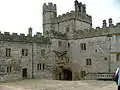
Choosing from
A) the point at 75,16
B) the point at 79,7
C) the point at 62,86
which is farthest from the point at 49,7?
the point at 62,86

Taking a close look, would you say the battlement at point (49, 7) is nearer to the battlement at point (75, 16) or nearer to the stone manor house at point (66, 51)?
the battlement at point (75, 16)

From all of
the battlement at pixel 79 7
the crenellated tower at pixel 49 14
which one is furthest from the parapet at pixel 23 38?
the battlement at pixel 79 7

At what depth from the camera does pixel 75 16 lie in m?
33.1

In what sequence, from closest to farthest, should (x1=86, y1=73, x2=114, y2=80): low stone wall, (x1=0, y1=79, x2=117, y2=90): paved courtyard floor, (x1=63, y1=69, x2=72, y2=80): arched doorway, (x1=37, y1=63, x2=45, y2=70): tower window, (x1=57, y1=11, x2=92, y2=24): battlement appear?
(x1=0, y1=79, x2=117, y2=90): paved courtyard floor → (x1=86, y1=73, x2=114, y2=80): low stone wall → (x1=37, y1=63, x2=45, y2=70): tower window → (x1=63, y1=69, x2=72, y2=80): arched doorway → (x1=57, y1=11, x2=92, y2=24): battlement

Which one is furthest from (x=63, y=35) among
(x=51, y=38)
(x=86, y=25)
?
(x=86, y=25)

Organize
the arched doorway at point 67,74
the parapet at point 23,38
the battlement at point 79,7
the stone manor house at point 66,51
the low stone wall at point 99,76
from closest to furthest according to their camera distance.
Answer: the low stone wall at point 99,76 → the parapet at point 23,38 → the stone manor house at point 66,51 → the arched doorway at point 67,74 → the battlement at point 79,7

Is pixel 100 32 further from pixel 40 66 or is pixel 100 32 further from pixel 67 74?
pixel 40 66

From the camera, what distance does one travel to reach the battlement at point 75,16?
109ft

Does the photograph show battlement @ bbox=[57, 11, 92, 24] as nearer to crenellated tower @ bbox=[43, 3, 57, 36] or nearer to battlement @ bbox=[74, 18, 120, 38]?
crenellated tower @ bbox=[43, 3, 57, 36]

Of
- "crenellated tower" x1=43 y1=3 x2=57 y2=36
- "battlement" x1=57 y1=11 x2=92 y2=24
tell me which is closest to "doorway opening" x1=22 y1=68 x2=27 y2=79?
"crenellated tower" x1=43 y1=3 x2=57 y2=36


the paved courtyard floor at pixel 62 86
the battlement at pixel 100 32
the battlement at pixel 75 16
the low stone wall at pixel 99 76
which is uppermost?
the battlement at pixel 75 16

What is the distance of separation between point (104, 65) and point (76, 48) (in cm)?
563

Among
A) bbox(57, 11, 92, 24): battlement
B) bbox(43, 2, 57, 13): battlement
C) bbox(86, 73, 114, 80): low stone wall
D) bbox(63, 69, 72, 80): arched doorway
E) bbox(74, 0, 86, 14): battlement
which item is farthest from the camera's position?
bbox(43, 2, 57, 13): battlement

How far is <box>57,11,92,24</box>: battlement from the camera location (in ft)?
109
